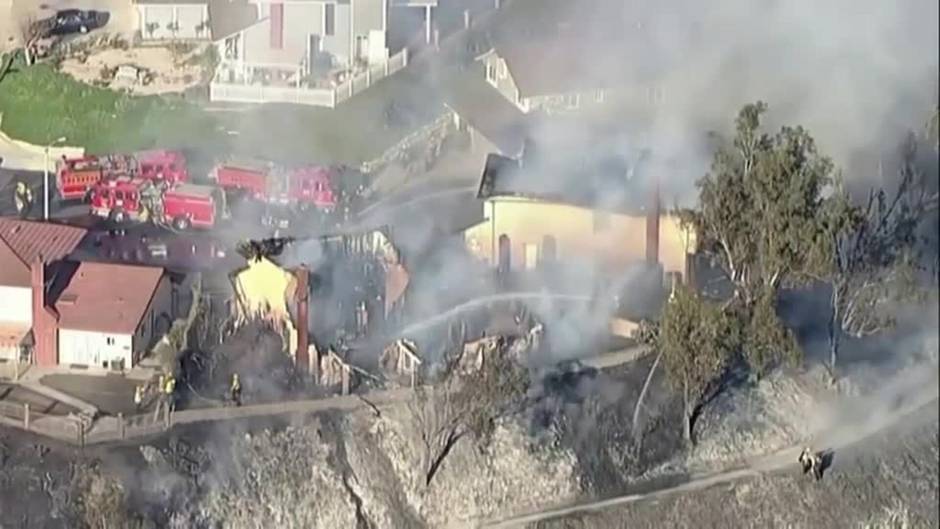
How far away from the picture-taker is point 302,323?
4855 mm

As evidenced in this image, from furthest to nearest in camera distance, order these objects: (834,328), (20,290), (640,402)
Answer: (834,328) < (640,402) < (20,290)

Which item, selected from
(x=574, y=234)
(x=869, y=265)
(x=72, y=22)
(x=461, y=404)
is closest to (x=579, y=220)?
(x=574, y=234)

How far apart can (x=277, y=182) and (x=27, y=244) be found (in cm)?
65

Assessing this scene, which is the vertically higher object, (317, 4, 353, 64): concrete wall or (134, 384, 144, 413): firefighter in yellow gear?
(317, 4, 353, 64): concrete wall

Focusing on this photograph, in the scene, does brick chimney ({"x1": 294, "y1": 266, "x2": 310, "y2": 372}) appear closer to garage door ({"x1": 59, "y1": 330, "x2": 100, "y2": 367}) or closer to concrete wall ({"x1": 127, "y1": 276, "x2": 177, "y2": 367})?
concrete wall ({"x1": 127, "y1": 276, "x2": 177, "y2": 367})

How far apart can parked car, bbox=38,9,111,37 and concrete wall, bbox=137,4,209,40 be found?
3.7 inches

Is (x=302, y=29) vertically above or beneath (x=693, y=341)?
above

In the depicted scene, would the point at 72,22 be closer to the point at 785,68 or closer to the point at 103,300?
the point at 103,300

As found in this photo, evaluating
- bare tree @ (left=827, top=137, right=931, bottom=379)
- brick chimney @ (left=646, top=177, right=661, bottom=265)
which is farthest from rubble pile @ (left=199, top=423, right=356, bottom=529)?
bare tree @ (left=827, top=137, right=931, bottom=379)

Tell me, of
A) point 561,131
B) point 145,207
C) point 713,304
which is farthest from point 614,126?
point 145,207

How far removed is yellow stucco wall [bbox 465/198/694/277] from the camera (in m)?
5.12

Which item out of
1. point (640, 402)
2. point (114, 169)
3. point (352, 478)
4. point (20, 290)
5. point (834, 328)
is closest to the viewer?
point (20, 290)

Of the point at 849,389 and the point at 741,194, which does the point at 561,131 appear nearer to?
the point at 741,194

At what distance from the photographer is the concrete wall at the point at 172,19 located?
4930 millimetres
